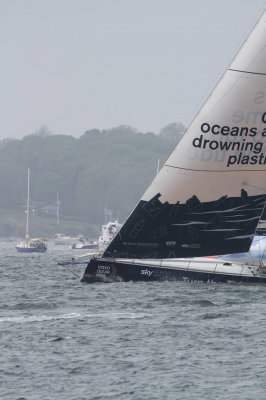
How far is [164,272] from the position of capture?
4872cm

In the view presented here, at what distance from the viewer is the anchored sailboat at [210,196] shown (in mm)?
48000

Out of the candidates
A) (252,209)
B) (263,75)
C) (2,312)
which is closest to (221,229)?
(252,209)

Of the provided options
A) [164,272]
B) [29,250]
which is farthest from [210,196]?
[29,250]

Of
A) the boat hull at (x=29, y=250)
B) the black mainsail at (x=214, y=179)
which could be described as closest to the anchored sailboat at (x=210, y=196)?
the black mainsail at (x=214, y=179)

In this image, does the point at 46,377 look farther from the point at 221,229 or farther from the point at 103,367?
the point at 221,229

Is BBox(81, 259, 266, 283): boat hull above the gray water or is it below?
above

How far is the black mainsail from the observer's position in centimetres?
4797

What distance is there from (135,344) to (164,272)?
17.1m

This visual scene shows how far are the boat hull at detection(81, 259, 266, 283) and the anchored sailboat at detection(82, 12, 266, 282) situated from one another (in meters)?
0.03

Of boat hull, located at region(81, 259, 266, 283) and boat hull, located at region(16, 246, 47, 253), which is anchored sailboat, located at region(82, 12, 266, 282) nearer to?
boat hull, located at region(81, 259, 266, 283)

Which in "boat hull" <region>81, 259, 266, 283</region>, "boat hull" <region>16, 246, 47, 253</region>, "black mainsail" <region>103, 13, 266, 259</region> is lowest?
"boat hull" <region>81, 259, 266, 283</region>

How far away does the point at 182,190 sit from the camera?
48.5m

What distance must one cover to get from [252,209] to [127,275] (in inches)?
192

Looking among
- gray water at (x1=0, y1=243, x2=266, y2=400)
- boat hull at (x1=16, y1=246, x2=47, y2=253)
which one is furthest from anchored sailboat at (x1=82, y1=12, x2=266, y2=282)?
boat hull at (x1=16, y1=246, x2=47, y2=253)
